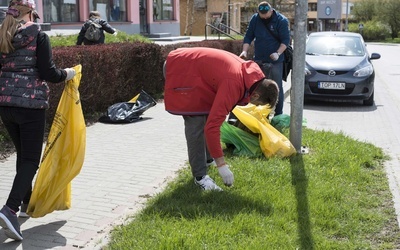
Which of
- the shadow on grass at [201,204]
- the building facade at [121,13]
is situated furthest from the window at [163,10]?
the shadow on grass at [201,204]

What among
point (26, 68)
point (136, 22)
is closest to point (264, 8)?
point (26, 68)

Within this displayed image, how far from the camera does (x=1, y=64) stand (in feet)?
13.7

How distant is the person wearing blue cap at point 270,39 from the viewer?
8.45 m

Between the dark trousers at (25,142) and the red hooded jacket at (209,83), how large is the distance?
128cm

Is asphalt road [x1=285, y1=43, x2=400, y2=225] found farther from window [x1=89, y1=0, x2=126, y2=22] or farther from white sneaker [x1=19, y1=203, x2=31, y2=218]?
window [x1=89, y1=0, x2=126, y2=22]

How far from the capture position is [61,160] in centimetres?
452

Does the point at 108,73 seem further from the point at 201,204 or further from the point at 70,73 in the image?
the point at 201,204

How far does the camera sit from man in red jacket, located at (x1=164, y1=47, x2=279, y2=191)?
457 cm

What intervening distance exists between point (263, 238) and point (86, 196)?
196 centimetres

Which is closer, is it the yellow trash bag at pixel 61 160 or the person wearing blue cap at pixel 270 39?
the yellow trash bag at pixel 61 160

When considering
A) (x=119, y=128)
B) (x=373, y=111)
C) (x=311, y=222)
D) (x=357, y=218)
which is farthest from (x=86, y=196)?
(x=373, y=111)

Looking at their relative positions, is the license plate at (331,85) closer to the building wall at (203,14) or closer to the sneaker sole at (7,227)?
the sneaker sole at (7,227)

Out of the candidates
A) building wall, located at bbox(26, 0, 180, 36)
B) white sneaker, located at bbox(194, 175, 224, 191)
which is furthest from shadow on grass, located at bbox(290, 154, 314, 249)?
building wall, located at bbox(26, 0, 180, 36)

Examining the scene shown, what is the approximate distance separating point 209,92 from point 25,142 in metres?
1.64
